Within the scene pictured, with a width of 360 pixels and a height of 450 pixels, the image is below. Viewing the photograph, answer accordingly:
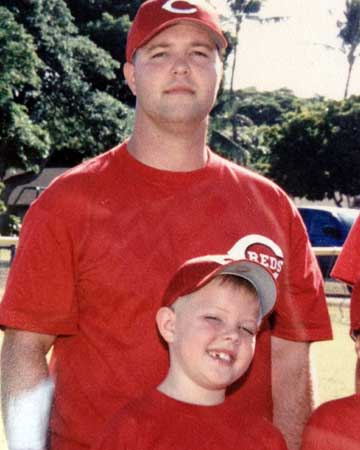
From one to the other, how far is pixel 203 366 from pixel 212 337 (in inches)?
3.4

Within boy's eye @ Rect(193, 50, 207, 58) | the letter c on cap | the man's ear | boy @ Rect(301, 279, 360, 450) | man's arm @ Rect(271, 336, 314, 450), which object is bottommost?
man's arm @ Rect(271, 336, 314, 450)

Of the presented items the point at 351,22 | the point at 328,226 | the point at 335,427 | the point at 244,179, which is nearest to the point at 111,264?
the point at 244,179

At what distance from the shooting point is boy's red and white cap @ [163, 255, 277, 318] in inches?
103

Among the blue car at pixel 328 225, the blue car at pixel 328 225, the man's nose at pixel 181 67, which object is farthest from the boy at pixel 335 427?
the blue car at pixel 328 225

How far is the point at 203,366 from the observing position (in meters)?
2.57

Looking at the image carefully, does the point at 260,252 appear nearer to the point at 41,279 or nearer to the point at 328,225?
the point at 41,279

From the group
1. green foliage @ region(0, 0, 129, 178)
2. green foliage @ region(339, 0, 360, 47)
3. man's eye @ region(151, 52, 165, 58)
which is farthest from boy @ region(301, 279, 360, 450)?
green foliage @ region(339, 0, 360, 47)

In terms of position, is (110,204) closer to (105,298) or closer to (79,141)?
(105,298)

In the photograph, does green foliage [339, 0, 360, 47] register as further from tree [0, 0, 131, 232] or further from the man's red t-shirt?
the man's red t-shirt

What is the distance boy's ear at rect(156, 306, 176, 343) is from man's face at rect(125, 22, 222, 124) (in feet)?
2.01

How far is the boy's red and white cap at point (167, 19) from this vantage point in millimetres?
2947

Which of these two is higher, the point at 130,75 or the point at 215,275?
the point at 130,75

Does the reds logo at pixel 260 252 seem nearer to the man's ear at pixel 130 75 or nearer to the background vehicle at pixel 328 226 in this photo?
the man's ear at pixel 130 75

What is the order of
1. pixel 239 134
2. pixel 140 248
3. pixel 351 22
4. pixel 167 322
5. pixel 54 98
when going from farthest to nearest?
pixel 351 22, pixel 239 134, pixel 54 98, pixel 140 248, pixel 167 322
